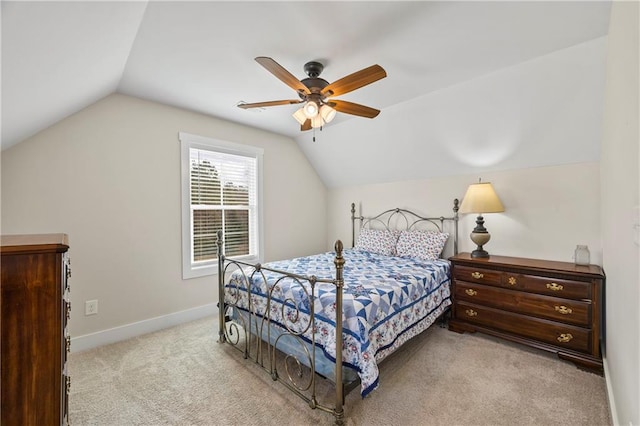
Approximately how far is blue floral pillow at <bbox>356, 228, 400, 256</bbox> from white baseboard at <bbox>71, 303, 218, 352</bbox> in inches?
85.6

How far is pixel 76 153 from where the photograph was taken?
256 centimetres

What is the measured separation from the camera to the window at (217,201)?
3.27 m

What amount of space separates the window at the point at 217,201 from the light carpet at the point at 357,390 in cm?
112

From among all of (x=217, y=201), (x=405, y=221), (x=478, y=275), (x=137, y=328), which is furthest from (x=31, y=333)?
(x=405, y=221)

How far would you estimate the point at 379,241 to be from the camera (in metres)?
3.85

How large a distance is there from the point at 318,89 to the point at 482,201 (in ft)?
6.68

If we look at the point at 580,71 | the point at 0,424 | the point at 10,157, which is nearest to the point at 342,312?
the point at 0,424

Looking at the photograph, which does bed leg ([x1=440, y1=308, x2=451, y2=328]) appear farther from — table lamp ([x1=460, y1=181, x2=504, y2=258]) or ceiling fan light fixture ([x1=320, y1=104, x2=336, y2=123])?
ceiling fan light fixture ([x1=320, y1=104, x2=336, y2=123])

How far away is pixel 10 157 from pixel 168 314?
6.53 ft

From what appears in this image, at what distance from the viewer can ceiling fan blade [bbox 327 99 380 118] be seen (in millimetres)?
2279

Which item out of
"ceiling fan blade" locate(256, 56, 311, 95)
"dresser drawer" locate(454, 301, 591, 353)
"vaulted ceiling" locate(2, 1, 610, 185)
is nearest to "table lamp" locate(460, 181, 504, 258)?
"dresser drawer" locate(454, 301, 591, 353)

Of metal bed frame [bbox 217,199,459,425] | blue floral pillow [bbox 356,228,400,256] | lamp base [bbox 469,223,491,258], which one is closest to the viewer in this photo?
metal bed frame [bbox 217,199,459,425]

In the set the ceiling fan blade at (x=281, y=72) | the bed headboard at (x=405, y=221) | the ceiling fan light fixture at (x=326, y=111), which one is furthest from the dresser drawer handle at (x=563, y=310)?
A: the ceiling fan blade at (x=281, y=72)

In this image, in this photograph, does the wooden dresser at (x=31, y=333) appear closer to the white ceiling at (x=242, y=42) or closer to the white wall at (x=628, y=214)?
the white ceiling at (x=242, y=42)
